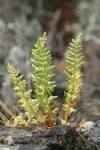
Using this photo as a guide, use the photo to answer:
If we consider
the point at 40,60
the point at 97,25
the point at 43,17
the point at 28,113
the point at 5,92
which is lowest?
the point at 28,113

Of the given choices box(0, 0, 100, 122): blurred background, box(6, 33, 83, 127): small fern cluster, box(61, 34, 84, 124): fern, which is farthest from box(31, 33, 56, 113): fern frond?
box(0, 0, 100, 122): blurred background

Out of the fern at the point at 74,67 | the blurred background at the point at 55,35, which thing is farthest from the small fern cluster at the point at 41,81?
the blurred background at the point at 55,35

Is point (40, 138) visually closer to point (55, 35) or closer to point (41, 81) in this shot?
point (41, 81)

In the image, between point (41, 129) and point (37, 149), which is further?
point (41, 129)

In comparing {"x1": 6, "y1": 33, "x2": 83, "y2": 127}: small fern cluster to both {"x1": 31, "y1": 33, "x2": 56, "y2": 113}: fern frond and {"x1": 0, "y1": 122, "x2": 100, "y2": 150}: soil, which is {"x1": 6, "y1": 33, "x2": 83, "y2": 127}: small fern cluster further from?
{"x1": 0, "y1": 122, "x2": 100, "y2": 150}: soil

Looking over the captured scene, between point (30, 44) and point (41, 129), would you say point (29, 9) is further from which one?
point (41, 129)

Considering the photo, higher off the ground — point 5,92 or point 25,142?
point 5,92

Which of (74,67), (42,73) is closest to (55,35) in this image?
(74,67)

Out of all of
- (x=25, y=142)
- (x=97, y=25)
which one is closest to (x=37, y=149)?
(x=25, y=142)
